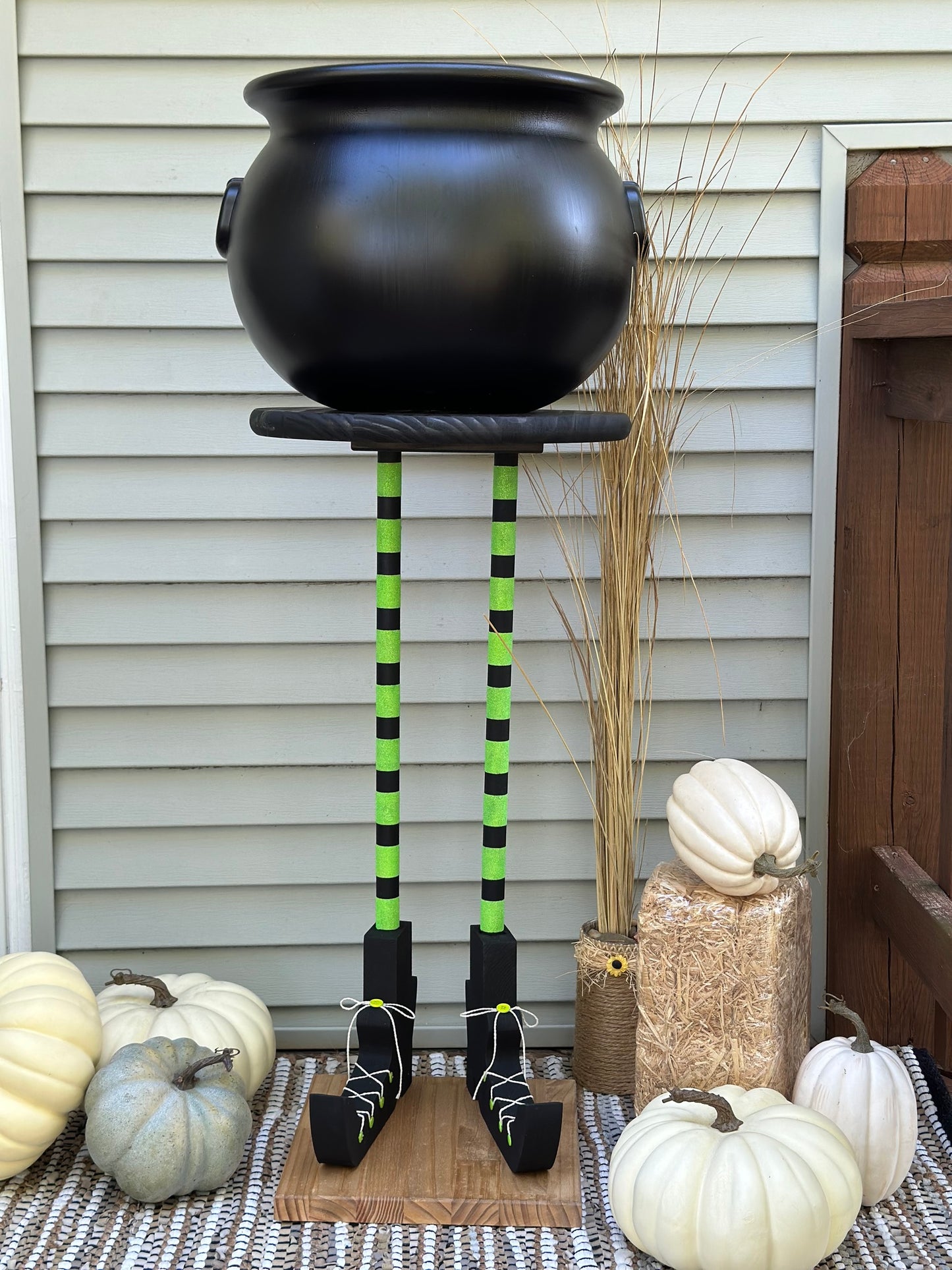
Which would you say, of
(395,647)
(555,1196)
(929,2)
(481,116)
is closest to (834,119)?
(929,2)

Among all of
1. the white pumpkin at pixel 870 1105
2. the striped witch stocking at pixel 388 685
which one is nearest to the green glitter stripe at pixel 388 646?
the striped witch stocking at pixel 388 685

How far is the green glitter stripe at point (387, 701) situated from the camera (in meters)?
1.87

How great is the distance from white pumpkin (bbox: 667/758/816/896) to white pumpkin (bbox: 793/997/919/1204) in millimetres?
218

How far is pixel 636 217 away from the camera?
5.44ft

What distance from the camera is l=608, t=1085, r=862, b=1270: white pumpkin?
1544 mm

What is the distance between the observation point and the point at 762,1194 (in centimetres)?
154

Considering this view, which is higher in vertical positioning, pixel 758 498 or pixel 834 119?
pixel 834 119

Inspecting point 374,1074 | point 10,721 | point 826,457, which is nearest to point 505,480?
point 826,457

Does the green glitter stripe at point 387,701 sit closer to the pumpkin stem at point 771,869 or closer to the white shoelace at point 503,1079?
the white shoelace at point 503,1079

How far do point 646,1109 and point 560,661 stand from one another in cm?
78

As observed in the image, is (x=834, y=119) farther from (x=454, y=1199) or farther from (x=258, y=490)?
(x=454, y=1199)

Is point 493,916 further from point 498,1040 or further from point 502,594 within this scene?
point 502,594

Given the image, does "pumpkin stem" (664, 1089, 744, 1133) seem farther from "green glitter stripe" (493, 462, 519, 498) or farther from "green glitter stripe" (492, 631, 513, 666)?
"green glitter stripe" (493, 462, 519, 498)

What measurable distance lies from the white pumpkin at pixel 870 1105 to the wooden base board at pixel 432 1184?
382 mm
